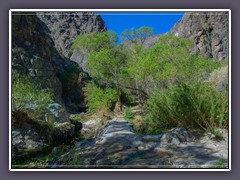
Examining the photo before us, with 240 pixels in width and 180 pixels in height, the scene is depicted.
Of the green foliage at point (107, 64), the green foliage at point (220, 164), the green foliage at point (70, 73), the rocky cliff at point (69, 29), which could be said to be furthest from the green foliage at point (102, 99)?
the green foliage at point (220, 164)

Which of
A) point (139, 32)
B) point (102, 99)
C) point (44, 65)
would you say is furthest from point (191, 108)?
point (44, 65)

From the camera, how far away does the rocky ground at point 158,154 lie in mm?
4691

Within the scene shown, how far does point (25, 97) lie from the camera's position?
7.10 meters

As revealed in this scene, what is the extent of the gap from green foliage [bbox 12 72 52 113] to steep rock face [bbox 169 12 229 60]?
3.63 m

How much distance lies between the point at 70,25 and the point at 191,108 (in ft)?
12.9

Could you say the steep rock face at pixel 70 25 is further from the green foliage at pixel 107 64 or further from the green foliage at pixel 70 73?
the green foliage at pixel 70 73

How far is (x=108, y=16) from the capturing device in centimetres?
528

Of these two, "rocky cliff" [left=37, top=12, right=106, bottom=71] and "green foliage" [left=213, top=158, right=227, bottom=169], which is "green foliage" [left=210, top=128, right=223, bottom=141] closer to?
"green foliage" [left=213, top=158, right=227, bottom=169]

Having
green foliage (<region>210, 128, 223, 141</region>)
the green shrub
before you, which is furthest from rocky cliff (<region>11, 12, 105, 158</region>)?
green foliage (<region>210, 128, 223, 141</region>)

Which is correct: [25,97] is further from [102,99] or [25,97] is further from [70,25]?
[102,99]

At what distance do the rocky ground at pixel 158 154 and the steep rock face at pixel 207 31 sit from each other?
1.70m
